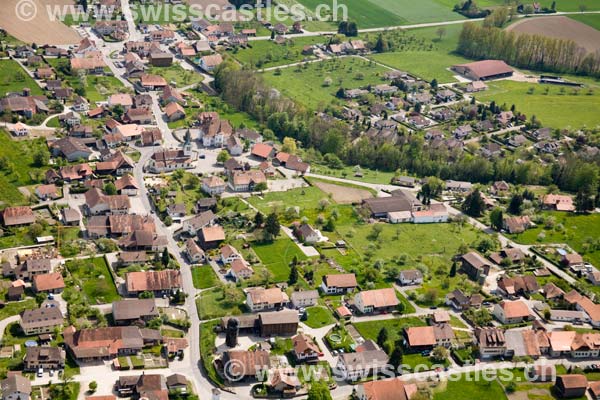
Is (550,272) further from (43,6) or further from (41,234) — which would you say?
(43,6)

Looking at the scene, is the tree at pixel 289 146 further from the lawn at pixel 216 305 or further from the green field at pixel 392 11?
the green field at pixel 392 11

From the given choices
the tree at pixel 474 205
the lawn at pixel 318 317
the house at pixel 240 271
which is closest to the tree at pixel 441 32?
the tree at pixel 474 205

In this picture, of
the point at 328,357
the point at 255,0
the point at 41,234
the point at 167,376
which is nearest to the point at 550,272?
the point at 328,357

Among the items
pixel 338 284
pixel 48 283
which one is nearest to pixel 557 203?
pixel 338 284

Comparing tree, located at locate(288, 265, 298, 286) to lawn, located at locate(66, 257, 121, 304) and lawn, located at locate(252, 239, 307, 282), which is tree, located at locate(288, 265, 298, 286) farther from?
lawn, located at locate(66, 257, 121, 304)

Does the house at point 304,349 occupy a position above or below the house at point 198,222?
below
